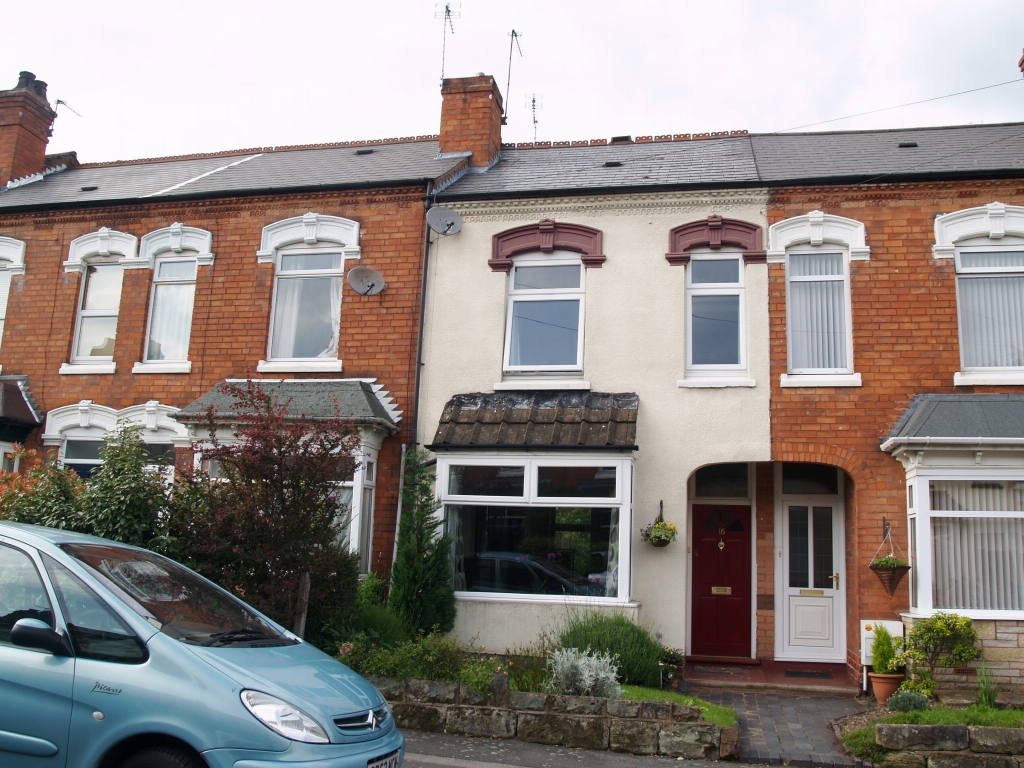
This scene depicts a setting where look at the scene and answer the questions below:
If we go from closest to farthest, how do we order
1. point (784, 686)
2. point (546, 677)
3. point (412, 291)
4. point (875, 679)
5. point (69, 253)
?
point (546, 677) → point (875, 679) → point (784, 686) → point (412, 291) → point (69, 253)

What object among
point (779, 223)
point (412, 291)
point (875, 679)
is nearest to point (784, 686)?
point (875, 679)

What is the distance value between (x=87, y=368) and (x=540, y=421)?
7042mm

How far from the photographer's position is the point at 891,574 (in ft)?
32.1

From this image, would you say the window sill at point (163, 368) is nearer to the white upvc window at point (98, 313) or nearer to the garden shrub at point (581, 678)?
the white upvc window at point (98, 313)

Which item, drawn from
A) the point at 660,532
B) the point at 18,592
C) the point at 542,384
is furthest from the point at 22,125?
the point at 18,592

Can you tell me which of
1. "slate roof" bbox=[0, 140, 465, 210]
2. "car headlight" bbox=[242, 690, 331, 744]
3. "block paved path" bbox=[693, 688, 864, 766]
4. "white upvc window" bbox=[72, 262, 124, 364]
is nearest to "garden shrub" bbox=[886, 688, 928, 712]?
"block paved path" bbox=[693, 688, 864, 766]

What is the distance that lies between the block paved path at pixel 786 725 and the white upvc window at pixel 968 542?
158 cm

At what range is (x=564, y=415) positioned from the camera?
1077 cm

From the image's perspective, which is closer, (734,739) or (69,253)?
(734,739)

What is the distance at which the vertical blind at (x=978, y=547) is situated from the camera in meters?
9.55

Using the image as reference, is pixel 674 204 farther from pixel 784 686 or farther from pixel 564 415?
pixel 784 686

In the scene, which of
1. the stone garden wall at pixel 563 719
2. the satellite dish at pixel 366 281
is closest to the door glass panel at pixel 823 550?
the stone garden wall at pixel 563 719

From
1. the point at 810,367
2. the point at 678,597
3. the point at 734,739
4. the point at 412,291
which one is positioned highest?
the point at 412,291

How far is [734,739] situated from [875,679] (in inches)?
123
